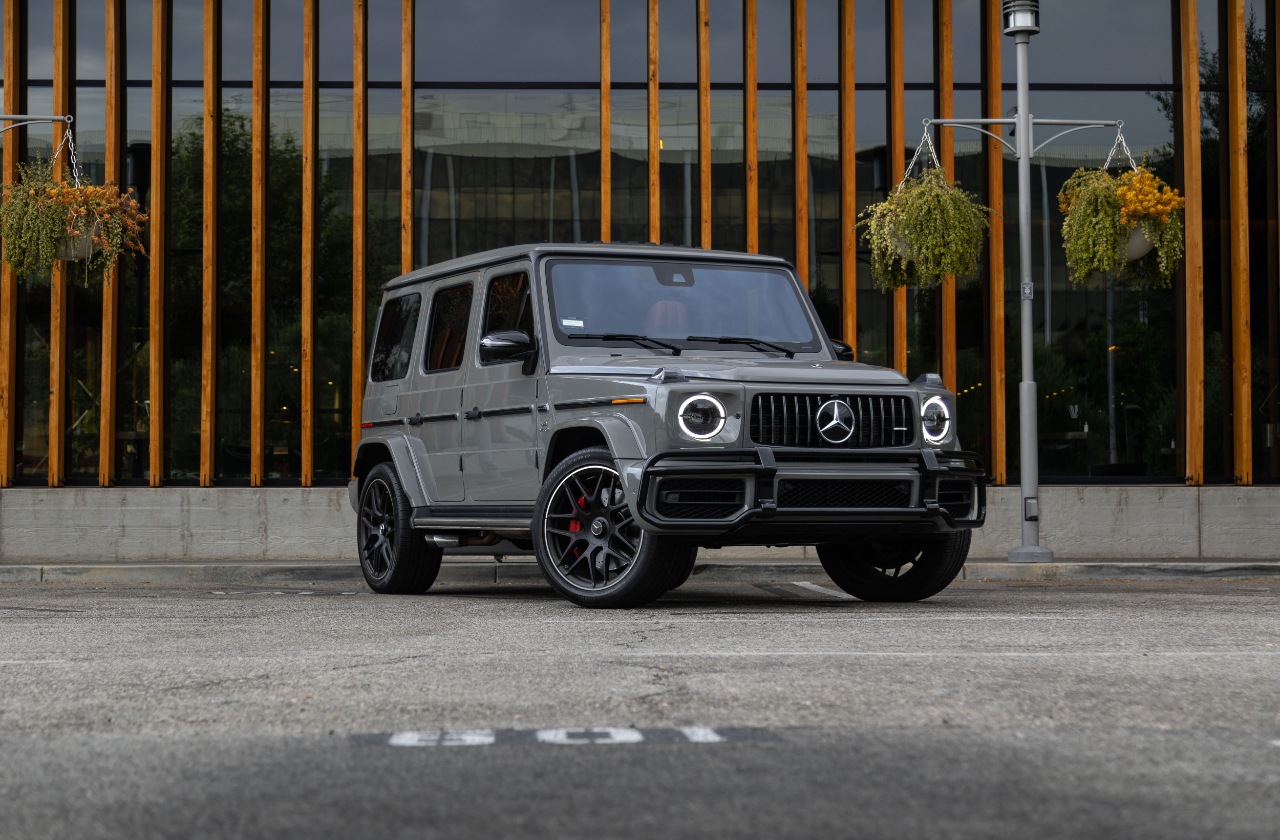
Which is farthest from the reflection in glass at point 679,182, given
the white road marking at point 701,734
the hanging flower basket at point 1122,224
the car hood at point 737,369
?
the white road marking at point 701,734

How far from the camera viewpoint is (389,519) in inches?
432

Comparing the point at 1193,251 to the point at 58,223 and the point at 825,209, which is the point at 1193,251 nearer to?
the point at 825,209

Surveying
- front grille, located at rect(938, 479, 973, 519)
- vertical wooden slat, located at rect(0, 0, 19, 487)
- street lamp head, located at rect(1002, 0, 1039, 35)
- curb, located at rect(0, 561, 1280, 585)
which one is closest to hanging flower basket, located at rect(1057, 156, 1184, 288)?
street lamp head, located at rect(1002, 0, 1039, 35)

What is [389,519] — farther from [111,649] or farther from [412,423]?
[111,649]

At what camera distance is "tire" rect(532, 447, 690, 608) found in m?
8.34

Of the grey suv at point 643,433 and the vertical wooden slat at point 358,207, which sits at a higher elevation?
the vertical wooden slat at point 358,207

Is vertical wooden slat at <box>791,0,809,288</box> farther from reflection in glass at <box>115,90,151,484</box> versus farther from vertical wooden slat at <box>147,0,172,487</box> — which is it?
reflection in glass at <box>115,90,151,484</box>

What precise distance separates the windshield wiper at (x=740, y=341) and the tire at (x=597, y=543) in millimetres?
1237

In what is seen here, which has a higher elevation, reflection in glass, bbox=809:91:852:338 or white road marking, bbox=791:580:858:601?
reflection in glass, bbox=809:91:852:338

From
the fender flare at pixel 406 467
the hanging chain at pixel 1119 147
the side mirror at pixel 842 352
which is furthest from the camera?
the hanging chain at pixel 1119 147

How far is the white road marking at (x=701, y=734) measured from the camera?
4.36 m

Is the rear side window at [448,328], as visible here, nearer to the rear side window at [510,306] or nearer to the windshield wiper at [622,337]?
the rear side window at [510,306]

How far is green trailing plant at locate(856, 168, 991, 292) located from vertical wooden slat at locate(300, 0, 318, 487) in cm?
615

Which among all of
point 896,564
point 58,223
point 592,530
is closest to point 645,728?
point 592,530
